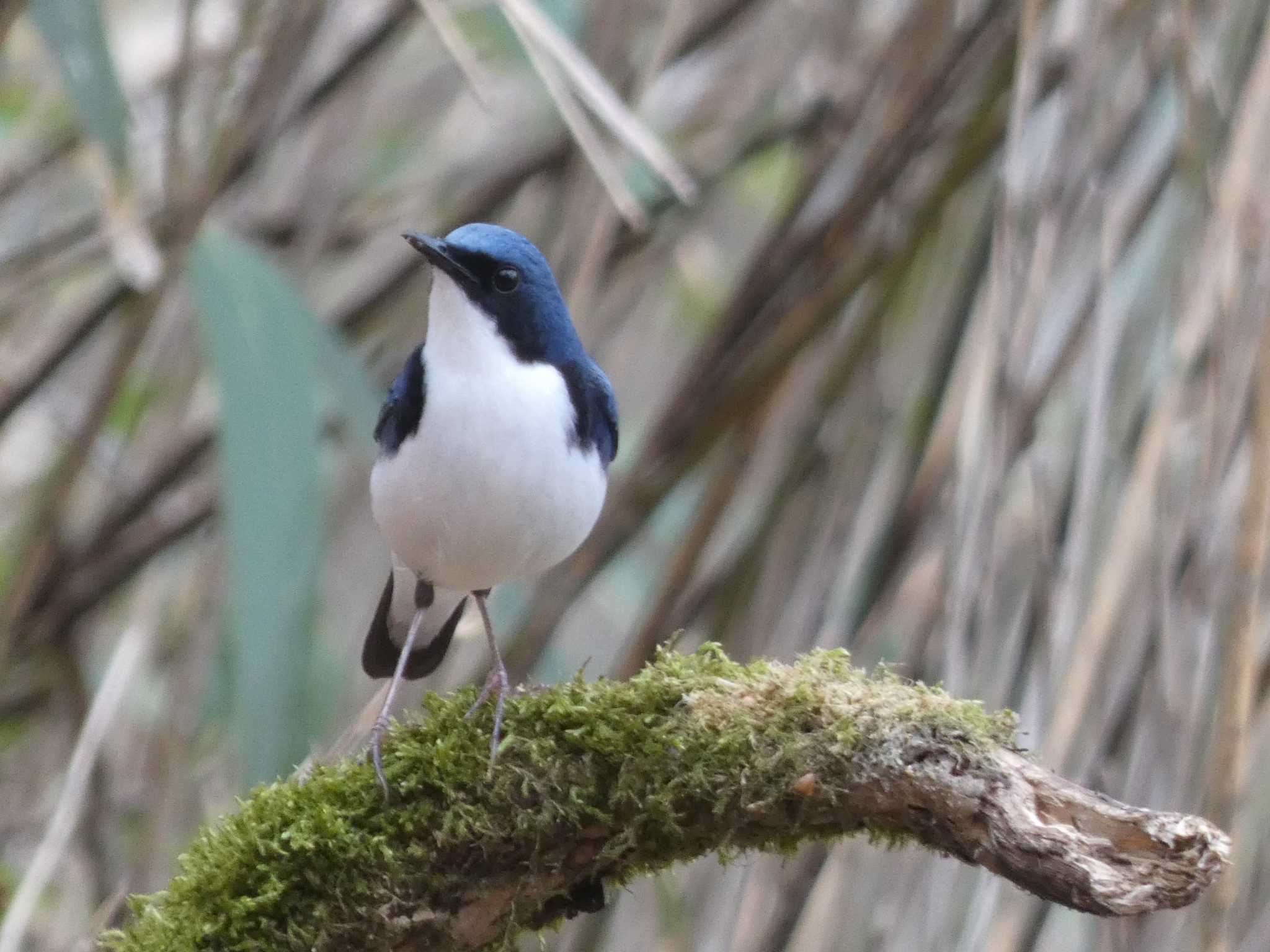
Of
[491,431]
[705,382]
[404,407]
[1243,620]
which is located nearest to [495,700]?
[491,431]

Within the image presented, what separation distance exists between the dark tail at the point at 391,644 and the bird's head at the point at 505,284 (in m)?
0.74

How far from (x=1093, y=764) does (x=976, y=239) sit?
1.26m

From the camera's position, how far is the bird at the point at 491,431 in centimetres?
258

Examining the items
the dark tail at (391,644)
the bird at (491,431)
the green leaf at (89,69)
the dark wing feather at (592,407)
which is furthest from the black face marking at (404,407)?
the green leaf at (89,69)

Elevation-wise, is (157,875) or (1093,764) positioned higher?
(1093,764)

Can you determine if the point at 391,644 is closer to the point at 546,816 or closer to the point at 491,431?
the point at 491,431

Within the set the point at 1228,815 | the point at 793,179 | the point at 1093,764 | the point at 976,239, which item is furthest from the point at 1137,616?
the point at 793,179

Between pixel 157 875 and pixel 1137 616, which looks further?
pixel 157 875

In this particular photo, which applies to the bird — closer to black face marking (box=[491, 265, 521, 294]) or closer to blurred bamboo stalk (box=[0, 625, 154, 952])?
black face marking (box=[491, 265, 521, 294])

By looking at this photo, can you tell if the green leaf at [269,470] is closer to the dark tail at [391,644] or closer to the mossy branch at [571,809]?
the dark tail at [391,644]

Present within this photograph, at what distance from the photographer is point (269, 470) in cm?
302

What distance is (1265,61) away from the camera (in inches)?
108

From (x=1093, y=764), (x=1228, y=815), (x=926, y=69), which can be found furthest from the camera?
(x=926, y=69)

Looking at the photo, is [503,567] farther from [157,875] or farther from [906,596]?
[157,875]
